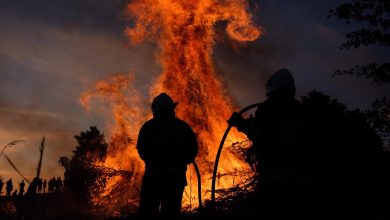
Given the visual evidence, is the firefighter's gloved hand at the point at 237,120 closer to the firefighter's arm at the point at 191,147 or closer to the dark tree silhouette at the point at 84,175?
the firefighter's arm at the point at 191,147

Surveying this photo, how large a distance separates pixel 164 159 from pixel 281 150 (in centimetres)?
278

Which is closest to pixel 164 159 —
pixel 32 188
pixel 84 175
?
pixel 32 188

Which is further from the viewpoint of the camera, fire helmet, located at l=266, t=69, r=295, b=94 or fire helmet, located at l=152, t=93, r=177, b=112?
fire helmet, located at l=152, t=93, r=177, b=112

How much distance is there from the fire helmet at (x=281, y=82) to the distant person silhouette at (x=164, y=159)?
2.43 meters

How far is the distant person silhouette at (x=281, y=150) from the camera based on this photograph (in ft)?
20.9

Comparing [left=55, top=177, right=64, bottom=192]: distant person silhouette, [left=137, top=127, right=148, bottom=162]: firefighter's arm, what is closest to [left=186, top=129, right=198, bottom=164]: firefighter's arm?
[left=137, top=127, right=148, bottom=162]: firefighter's arm

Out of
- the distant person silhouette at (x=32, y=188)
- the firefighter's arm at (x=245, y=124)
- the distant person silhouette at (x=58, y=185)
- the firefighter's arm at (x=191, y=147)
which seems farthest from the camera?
the distant person silhouette at (x=58, y=185)

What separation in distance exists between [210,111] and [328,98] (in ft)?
35.4

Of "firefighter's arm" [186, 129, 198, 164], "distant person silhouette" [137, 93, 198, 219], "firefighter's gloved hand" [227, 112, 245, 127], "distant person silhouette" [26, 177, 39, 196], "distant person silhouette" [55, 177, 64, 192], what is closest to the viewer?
"firefighter's gloved hand" [227, 112, 245, 127]

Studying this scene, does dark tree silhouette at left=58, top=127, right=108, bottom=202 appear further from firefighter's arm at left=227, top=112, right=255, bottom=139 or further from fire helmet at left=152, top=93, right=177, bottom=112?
firefighter's arm at left=227, top=112, right=255, bottom=139

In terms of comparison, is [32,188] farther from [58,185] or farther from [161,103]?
[58,185]

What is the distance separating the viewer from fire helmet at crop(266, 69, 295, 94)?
675 cm

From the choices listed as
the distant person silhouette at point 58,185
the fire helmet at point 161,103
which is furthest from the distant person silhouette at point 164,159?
the distant person silhouette at point 58,185

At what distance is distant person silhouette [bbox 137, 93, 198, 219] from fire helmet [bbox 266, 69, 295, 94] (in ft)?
7.97
